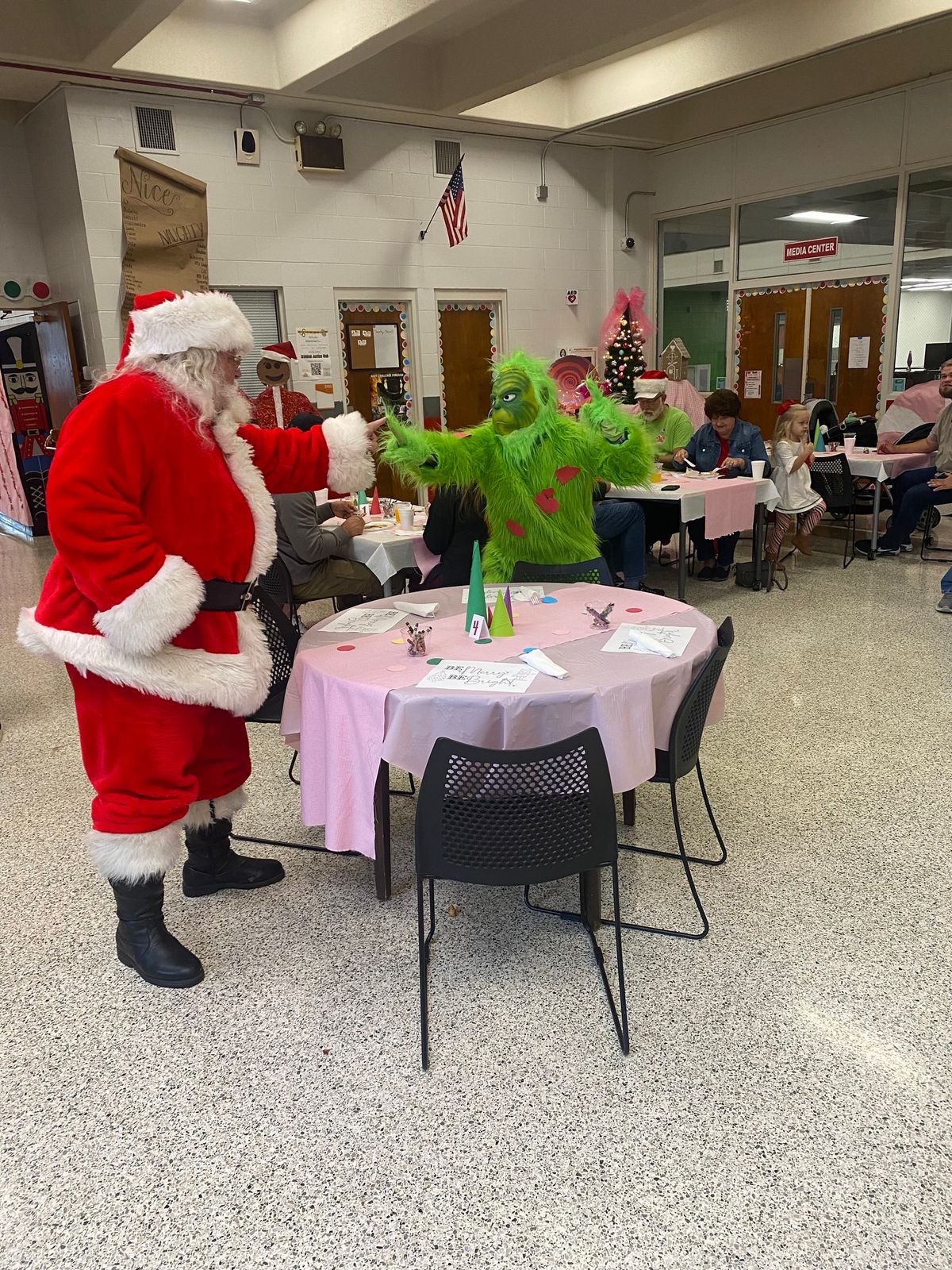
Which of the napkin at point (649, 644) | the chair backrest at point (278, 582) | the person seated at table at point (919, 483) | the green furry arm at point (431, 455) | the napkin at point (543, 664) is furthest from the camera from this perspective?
the person seated at table at point (919, 483)

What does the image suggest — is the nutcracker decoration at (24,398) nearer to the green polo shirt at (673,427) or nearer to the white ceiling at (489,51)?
the white ceiling at (489,51)

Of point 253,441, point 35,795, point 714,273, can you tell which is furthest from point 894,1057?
point 714,273

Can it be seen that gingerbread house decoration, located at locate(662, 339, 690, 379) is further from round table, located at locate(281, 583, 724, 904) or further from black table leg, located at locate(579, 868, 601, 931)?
black table leg, located at locate(579, 868, 601, 931)

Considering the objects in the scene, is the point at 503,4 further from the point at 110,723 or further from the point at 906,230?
the point at 110,723

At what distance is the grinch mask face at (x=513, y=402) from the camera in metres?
3.47

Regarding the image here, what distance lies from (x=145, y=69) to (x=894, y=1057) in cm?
748

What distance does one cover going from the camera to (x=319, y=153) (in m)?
7.52

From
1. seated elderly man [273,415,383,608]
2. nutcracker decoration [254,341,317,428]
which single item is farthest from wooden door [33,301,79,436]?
seated elderly man [273,415,383,608]

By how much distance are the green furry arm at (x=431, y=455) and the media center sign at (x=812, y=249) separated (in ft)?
21.8

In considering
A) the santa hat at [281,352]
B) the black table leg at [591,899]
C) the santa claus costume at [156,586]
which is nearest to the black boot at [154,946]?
the santa claus costume at [156,586]

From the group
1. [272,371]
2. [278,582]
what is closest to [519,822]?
[278,582]

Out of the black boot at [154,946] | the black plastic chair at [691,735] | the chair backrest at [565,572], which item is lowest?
the black boot at [154,946]

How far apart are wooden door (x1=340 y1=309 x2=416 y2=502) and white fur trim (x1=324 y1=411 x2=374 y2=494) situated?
550cm

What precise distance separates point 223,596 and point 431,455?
1.29m
